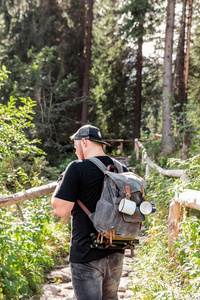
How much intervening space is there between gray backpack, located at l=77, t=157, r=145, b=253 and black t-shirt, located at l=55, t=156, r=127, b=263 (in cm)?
5

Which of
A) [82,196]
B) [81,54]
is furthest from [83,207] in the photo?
[81,54]

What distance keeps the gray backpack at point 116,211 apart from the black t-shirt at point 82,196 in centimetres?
5

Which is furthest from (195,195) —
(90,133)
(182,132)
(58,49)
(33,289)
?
(58,49)

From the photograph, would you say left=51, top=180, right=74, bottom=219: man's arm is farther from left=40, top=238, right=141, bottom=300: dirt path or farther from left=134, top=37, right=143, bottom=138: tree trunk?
left=134, top=37, right=143, bottom=138: tree trunk

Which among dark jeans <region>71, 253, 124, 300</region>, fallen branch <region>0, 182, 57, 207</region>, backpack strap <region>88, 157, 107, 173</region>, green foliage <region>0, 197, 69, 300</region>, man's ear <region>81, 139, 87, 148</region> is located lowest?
green foliage <region>0, 197, 69, 300</region>

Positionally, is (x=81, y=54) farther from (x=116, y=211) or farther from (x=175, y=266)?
(x=116, y=211)

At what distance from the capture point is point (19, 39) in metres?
19.8

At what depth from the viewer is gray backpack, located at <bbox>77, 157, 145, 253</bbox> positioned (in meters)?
2.19

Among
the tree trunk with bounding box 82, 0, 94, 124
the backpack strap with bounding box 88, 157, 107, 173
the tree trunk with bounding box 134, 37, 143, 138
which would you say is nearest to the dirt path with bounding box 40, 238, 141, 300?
the backpack strap with bounding box 88, 157, 107, 173

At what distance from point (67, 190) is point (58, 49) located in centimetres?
1895

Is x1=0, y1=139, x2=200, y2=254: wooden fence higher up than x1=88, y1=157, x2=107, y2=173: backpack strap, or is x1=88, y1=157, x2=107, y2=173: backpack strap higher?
x1=88, y1=157, x2=107, y2=173: backpack strap

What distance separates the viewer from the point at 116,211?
2.21 m

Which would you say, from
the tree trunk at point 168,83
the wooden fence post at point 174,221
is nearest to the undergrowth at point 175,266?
the wooden fence post at point 174,221

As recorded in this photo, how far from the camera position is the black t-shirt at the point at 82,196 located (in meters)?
2.22
